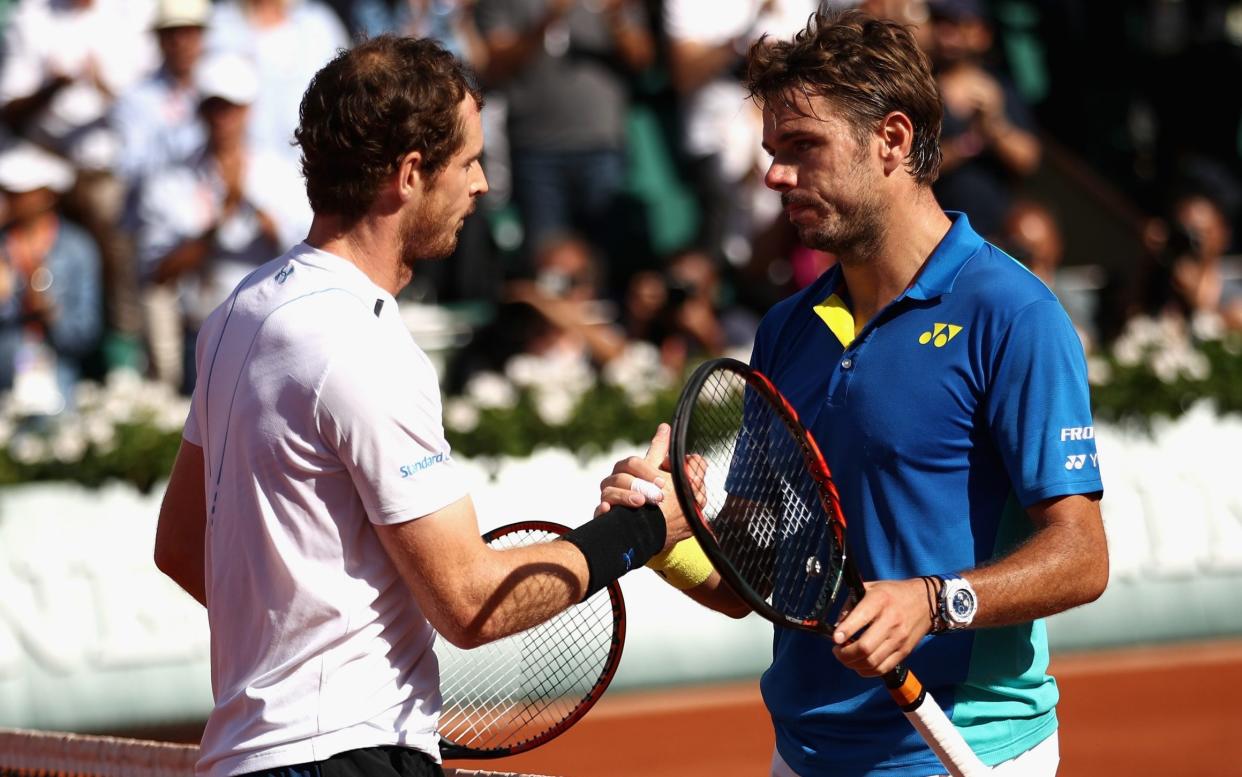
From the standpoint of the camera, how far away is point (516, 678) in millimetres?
3748

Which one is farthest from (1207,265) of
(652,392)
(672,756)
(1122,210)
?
(672,756)

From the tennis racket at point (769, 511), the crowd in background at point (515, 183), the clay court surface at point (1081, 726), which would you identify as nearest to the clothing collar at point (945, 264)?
the tennis racket at point (769, 511)

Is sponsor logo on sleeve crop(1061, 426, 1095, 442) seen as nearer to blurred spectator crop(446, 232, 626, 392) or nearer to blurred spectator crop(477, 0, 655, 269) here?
blurred spectator crop(446, 232, 626, 392)

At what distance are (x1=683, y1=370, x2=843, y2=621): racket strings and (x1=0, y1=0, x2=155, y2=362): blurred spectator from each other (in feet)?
22.3

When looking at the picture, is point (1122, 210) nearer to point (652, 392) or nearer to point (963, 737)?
point (652, 392)

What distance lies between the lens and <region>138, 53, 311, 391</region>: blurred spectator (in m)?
9.14

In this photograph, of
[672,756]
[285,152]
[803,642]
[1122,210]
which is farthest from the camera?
[1122,210]

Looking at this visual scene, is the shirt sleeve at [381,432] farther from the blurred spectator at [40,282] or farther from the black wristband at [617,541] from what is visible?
the blurred spectator at [40,282]

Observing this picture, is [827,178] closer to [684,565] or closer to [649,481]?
[649,481]

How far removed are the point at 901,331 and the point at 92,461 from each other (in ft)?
18.0

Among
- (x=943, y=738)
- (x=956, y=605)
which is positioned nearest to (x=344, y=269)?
(x=956, y=605)

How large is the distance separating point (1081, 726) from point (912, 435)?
18.2ft

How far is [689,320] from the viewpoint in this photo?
962 centimetres

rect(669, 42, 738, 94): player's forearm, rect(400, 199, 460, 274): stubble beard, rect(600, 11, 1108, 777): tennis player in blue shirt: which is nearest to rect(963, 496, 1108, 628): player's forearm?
rect(600, 11, 1108, 777): tennis player in blue shirt
